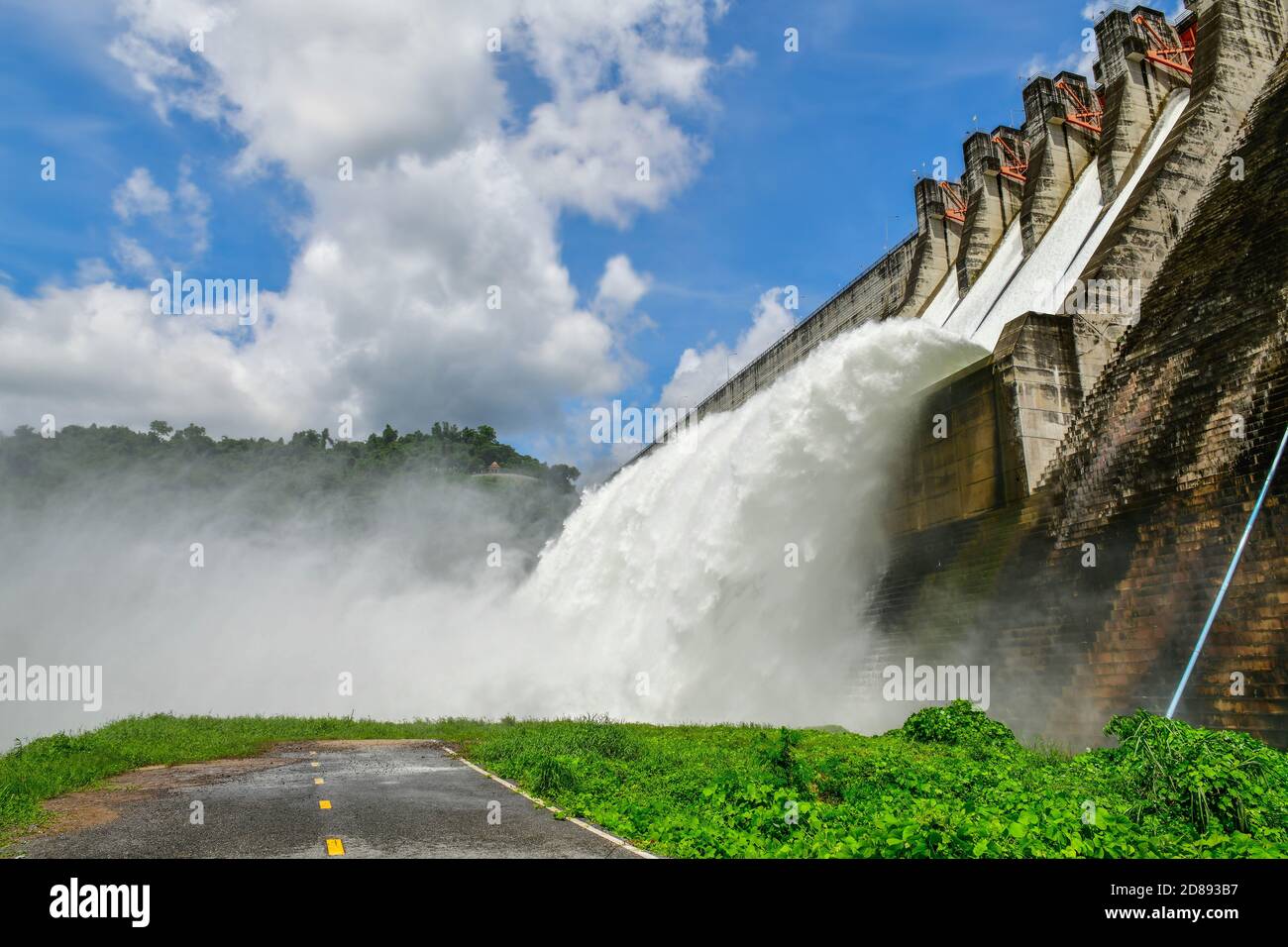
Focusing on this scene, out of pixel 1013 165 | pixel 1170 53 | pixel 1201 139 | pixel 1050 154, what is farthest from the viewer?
pixel 1013 165

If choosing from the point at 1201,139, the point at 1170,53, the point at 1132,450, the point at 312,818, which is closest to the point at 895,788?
the point at 312,818

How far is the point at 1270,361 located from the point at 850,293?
27.3m

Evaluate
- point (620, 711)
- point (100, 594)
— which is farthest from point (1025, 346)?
point (100, 594)

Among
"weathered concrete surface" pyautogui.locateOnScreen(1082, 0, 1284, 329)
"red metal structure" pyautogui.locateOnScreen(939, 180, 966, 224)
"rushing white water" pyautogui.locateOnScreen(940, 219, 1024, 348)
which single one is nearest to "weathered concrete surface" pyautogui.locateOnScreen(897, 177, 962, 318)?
"red metal structure" pyautogui.locateOnScreen(939, 180, 966, 224)

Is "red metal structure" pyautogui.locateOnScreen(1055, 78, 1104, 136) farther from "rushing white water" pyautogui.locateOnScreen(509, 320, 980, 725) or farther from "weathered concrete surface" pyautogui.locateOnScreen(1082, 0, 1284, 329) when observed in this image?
"rushing white water" pyautogui.locateOnScreen(509, 320, 980, 725)

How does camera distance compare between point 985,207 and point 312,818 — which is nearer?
point 312,818

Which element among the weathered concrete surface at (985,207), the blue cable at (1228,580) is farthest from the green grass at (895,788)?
the weathered concrete surface at (985,207)

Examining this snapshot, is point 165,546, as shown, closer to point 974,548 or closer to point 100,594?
point 100,594

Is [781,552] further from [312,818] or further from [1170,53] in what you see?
[1170,53]

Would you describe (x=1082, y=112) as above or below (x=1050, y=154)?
above

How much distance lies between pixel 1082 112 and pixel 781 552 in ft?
68.4

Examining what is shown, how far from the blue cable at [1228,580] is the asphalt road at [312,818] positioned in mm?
8477

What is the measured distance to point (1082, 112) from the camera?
29.9 metres

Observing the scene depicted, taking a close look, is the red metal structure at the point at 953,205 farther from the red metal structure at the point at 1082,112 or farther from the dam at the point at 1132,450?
the dam at the point at 1132,450
